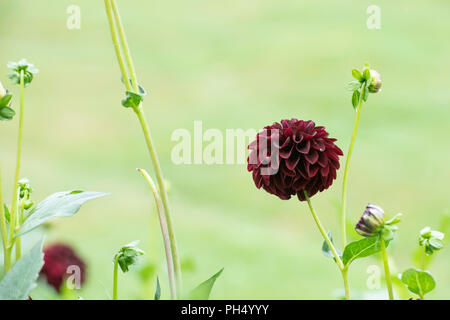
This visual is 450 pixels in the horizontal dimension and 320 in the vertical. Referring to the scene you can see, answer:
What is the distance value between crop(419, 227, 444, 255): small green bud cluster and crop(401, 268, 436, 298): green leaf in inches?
0.6

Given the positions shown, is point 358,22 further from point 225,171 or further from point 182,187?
point 182,187

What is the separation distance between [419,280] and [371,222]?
0.03 metres

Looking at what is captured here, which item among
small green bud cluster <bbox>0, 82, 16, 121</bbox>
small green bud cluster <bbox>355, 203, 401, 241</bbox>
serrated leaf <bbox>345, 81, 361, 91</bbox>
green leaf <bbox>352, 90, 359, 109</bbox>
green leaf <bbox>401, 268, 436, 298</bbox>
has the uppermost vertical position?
serrated leaf <bbox>345, 81, 361, 91</bbox>

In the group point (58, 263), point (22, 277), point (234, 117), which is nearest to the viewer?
point (22, 277)

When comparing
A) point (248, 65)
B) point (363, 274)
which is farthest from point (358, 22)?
point (363, 274)

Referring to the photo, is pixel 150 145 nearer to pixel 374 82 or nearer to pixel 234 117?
pixel 374 82

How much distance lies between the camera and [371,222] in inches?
8.5

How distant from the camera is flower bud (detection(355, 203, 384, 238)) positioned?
0.21 meters

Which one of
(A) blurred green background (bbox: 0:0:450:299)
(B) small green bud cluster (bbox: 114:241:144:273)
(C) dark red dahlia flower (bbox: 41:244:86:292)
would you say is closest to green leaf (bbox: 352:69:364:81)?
(B) small green bud cluster (bbox: 114:241:144:273)

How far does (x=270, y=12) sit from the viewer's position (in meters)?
3.28

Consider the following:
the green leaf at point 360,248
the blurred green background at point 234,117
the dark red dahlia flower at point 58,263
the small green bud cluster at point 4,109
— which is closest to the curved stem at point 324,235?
the green leaf at point 360,248

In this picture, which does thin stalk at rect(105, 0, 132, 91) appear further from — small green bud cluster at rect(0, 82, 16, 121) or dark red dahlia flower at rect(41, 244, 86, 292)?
dark red dahlia flower at rect(41, 244, 86, 292)

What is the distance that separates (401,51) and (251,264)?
1.56m

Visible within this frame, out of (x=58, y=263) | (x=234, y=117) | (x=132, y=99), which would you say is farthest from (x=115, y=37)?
(x=234, y=117)
